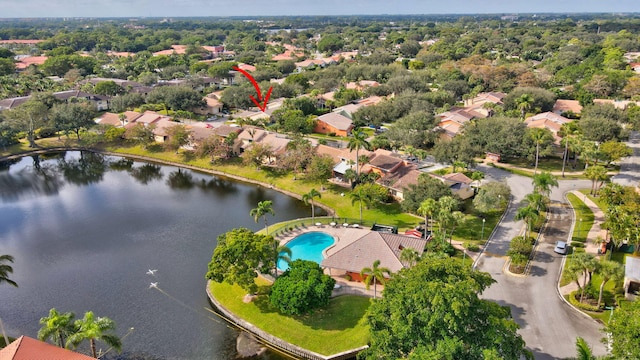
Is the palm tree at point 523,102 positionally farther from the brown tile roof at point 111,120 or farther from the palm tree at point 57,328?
the palm tree at point 57,328

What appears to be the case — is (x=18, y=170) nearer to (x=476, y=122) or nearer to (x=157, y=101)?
(x=157, y=101)

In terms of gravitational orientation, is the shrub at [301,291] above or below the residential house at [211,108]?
below

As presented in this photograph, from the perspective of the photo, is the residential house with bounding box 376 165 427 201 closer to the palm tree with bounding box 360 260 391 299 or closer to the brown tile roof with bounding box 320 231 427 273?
the brown tile roof with bounding box 320 231 427 273

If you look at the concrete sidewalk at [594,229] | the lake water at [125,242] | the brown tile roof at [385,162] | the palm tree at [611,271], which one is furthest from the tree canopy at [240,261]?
the concrete sidewalk at [594,229]

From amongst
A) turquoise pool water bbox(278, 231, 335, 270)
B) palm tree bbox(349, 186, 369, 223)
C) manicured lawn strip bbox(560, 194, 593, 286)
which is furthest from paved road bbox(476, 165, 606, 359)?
turquoise pool water bbox(278, 231, 335, 270)

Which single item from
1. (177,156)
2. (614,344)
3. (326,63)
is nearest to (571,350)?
(614,344)

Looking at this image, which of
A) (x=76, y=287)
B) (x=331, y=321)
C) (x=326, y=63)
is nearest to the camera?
(x=331, y=321)
